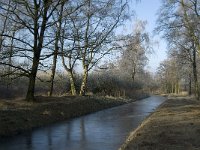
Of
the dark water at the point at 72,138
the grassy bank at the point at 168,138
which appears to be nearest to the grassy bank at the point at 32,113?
the dark water at the point at 72,138

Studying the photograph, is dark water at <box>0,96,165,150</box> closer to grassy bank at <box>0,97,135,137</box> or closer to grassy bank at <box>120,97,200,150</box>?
grassy bank at <box>0,97,135,137</box>

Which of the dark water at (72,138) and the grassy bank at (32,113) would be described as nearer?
the dark water at (72,138)

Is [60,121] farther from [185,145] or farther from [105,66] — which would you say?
[105,66]

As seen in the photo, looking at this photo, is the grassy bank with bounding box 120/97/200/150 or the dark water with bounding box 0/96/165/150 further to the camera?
the dark water with bounding box 0/96/165/150

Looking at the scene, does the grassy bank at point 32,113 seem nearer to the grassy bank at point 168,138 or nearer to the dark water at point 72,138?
the dark water at point 72,138

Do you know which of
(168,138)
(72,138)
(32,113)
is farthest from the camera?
(32,113)

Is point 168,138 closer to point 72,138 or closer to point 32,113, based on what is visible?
point 72,138

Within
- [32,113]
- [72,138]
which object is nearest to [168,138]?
[72,138]

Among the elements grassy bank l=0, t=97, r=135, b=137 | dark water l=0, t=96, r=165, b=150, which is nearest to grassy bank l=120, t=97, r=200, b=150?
dark water l=0, t=96, r=165, b=150

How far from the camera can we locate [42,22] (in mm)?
23719

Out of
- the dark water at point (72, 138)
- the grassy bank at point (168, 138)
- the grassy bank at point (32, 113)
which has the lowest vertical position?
the dark water at point (72, 138)

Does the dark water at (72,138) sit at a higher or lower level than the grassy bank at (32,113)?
lower

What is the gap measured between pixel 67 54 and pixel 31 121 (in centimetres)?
609

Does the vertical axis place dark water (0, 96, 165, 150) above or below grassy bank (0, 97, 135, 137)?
below
